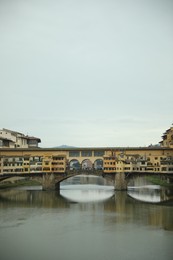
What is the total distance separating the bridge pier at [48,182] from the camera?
172 ft

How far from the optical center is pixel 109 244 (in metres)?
21.2

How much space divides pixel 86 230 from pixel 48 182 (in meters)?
28.2

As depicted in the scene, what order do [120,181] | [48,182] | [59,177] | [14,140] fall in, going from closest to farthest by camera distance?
[120,181] → [48,182] → [59,177] → [14,140]

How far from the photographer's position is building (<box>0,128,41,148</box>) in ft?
201

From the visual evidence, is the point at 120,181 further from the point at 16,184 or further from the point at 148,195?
the point at 16,184

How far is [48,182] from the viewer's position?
52.5 meters

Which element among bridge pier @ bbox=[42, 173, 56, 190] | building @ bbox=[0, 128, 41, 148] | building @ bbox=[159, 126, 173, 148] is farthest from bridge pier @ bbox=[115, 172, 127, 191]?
building @ bbox=[0, 128, 41, 148]

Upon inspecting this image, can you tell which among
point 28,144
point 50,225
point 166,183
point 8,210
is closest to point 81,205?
point 8,210

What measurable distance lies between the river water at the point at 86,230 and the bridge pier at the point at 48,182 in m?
12.2

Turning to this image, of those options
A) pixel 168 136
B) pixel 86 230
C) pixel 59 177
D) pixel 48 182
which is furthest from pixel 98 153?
pixel 86 230

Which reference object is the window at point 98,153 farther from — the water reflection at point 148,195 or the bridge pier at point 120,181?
the water reflection at point 148,195

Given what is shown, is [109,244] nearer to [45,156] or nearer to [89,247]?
[89,247]

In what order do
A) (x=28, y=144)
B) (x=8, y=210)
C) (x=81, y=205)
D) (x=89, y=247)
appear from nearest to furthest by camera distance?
(x=89, y=247) → (x=8, y=210) → (x=81, y=205) → (x=28, y=144)

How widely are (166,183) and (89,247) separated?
42.7 metres
